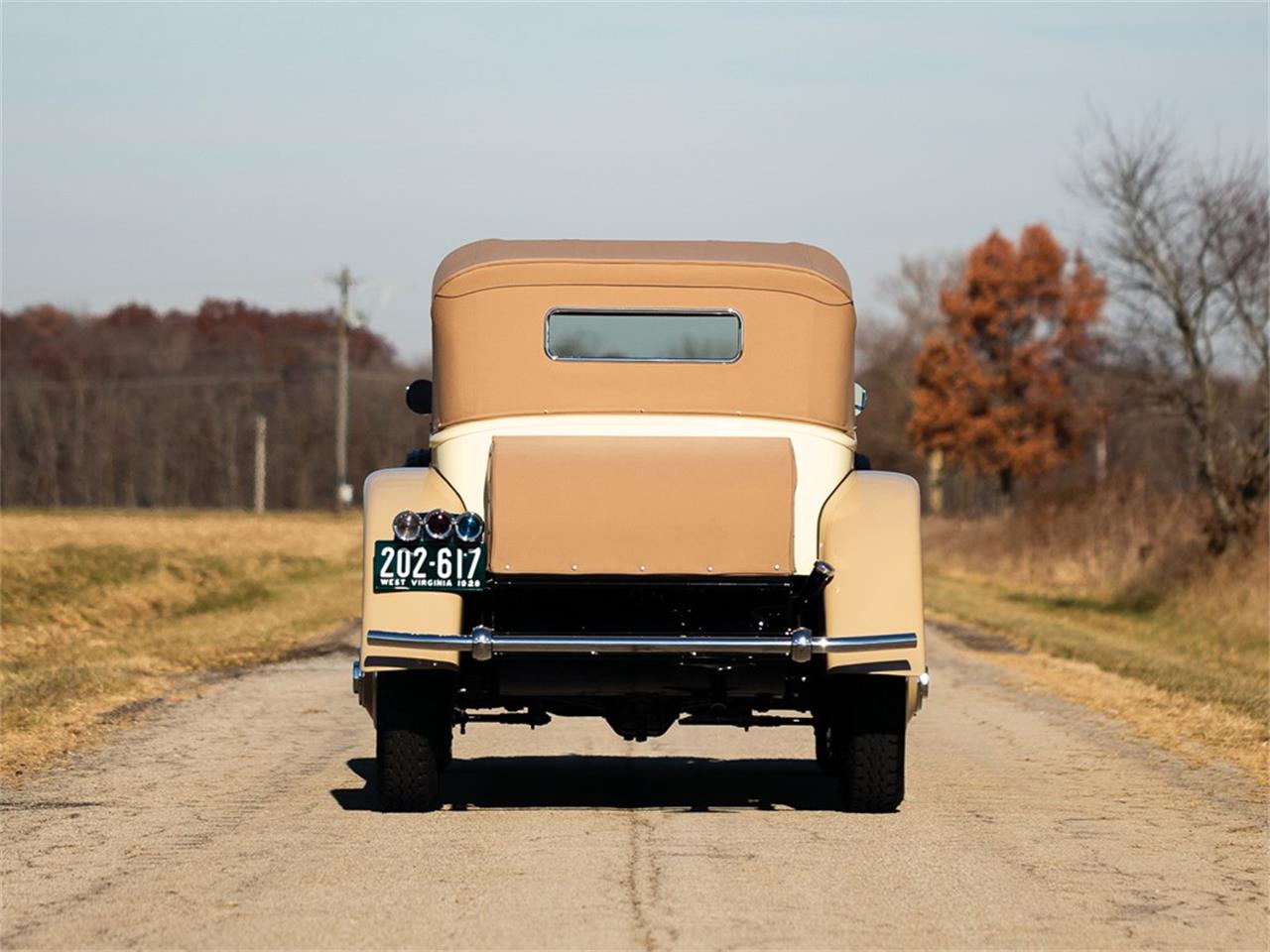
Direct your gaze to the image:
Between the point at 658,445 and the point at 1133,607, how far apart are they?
22.7m

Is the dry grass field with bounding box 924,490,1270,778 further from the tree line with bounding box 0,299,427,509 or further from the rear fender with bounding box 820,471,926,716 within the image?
the tree line with bounding box 0,299,427,509

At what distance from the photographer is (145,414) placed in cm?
10838

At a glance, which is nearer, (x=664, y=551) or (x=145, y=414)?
(x=664, y=551)

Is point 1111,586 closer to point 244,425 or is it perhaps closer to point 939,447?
point 939,447

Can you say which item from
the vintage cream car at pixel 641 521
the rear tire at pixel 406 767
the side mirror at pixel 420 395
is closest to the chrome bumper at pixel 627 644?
the vintage cream car at pixel 641 521

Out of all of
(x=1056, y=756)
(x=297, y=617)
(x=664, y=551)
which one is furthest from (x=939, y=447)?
(x=664, y=551)

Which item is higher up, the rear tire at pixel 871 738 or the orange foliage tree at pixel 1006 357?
the orange foliage tree at pixel 1006 357

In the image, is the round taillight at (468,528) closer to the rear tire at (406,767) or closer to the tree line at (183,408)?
the rear tire at (406,767)

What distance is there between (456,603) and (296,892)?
196cm

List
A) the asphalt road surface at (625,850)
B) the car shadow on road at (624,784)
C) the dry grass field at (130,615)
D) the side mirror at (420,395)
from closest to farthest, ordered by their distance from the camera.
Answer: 1. the asphalt road surface at (625,850)
2. the car shadow on road at (624,784)
3. the side mirror at (420,395)
4. the dry grass field at (130,615)

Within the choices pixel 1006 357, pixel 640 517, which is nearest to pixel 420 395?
pixel 640 517

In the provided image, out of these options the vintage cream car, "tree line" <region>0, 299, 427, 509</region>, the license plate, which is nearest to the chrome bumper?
the vintage cream car

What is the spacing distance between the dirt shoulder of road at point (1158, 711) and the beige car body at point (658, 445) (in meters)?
3.22

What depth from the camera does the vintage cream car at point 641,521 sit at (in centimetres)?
886
